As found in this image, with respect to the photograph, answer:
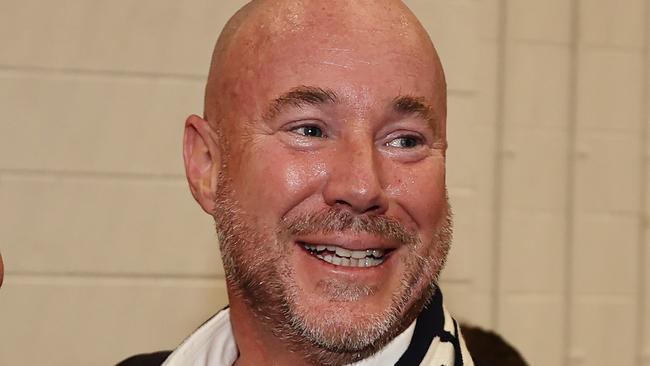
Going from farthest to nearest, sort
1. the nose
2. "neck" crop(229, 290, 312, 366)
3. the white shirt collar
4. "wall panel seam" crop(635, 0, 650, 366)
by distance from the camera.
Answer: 1. "wall panel seam" crop(635, 0, 650, 366)
2. the white shirt collar
3. "neck" crop(229, 290, 312, 366)
4. the nose

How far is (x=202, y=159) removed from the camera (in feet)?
4.70

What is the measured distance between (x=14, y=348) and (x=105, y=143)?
0.48 m

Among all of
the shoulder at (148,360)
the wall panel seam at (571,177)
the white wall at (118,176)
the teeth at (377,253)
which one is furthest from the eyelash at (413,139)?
the wall panel seam at (571,177)

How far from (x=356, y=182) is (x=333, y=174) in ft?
0.13

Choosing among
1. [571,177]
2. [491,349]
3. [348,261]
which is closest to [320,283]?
[348,261]

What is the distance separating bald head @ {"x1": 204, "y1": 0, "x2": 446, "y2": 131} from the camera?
128 centimetres

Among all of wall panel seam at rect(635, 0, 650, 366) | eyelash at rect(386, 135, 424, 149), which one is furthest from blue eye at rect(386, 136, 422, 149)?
wall panel seam at rect(635, 0, 650, 366)

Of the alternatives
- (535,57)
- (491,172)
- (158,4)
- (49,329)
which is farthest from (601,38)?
(49,329)

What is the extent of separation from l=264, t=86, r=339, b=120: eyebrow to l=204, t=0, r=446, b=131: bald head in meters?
0.02

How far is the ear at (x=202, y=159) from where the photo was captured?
1.41 m

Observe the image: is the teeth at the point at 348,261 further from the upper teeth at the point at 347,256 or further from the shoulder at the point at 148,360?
the shoulder at the point at 148,360

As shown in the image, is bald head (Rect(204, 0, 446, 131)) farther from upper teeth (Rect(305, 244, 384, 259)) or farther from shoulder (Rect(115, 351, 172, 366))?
shoulder (Rect(115, 351, 172, 366))

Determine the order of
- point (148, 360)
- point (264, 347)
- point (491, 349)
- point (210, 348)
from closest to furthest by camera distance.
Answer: point (264, 347) → point (210, 348) → point (148, 360) → point (491, 349)

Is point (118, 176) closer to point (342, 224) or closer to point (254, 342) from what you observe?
point (254, 342)
